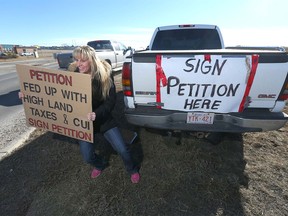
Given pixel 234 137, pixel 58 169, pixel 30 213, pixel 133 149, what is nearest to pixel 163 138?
pixel 133 149

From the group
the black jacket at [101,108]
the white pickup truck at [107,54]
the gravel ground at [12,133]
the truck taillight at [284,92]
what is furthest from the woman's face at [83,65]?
the white pickup truck at [107,54]

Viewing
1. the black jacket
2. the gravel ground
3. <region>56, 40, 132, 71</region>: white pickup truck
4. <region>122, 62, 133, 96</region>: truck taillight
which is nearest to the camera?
the black jacket

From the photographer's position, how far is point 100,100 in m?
2.43

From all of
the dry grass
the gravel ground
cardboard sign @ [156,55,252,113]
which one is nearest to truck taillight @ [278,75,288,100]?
cardboard sign @ [156,55,252,113]

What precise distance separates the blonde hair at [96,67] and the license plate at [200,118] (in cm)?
112

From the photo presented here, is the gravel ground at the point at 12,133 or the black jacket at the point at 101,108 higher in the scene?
the black jacket at the point at 101,108

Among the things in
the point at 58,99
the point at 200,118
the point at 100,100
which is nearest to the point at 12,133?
the point at 58,99

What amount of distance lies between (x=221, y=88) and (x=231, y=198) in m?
1.33

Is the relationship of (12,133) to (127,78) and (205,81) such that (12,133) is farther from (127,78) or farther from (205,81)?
(205,81)

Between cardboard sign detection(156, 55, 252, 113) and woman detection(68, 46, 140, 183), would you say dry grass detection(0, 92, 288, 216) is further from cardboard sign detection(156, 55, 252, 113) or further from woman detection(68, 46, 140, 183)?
cardboard sign detection(156, 55, 252, 113)

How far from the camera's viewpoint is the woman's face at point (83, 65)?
89.9 inches

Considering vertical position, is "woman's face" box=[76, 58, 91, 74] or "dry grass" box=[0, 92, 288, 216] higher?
"woman's face" box=[76, 58, 91, 74]

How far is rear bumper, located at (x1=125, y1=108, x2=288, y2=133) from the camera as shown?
8.16ft

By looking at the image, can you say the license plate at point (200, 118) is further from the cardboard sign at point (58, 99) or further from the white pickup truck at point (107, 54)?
the white pickup truck at point (107, 54)
